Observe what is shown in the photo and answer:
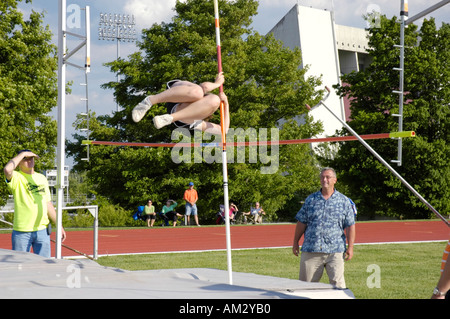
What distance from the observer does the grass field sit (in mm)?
6277

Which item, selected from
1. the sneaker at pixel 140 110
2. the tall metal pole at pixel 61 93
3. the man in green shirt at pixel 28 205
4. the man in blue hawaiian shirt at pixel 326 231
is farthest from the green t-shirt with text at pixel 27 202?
the man in blue hawaiian shirt at pixel 326 231

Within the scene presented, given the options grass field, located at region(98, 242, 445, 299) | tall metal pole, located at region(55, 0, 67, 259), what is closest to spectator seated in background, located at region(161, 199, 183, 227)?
grass field, located at region(98, 242, 445, 299)

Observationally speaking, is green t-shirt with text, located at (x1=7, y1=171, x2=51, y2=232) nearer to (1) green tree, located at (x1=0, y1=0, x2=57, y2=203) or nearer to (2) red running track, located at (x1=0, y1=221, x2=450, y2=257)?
(2) red running track, located at (x1=0, y1=221, x2=450, y2=257)

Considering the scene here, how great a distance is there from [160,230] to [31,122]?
8.24 meters

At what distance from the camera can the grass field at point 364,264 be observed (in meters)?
6.28

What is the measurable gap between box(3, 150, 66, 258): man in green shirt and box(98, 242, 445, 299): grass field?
2.38 meters

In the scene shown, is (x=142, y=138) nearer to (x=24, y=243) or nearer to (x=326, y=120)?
(x=326, y=120)

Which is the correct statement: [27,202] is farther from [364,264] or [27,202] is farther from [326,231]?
[364,264]

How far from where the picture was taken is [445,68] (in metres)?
22.9

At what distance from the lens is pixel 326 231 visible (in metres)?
4.82

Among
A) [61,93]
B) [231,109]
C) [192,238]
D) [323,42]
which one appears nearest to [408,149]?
[231,109]

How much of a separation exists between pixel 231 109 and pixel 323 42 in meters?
11.8

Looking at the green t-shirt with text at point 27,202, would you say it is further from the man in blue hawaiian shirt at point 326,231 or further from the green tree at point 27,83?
the green tree at point 27,83

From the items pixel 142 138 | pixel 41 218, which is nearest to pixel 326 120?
pixel 142 138
